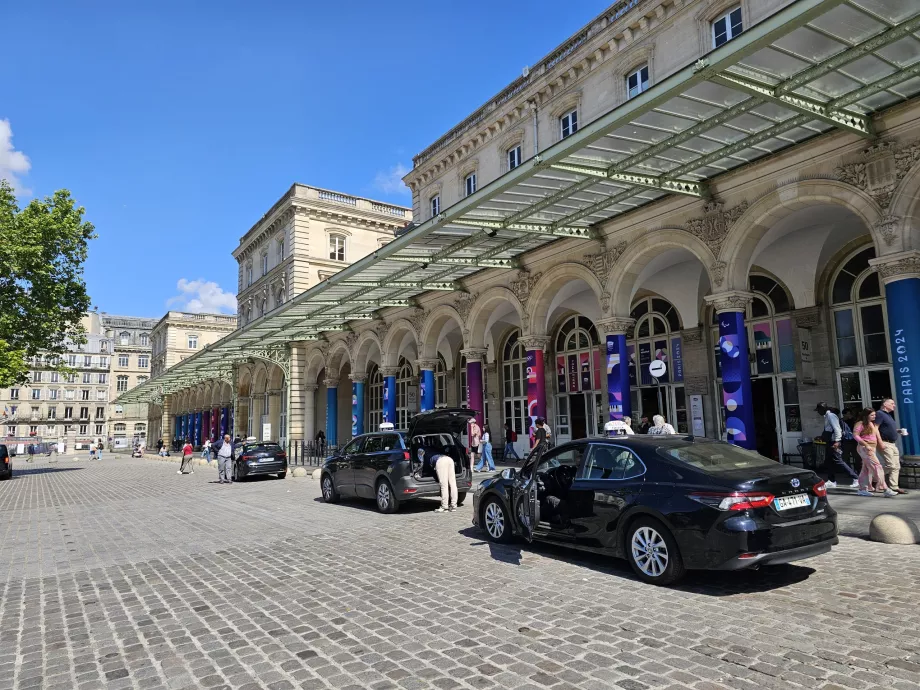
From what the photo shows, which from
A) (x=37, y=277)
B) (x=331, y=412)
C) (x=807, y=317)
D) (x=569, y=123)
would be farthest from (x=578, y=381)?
(x=37, y=277)

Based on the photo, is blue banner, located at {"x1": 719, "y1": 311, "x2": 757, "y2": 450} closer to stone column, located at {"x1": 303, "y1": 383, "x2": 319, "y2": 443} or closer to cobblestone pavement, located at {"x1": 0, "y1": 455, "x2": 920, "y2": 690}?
cobblestone pavement, located at {"x1": 0, "y1": 455, "x2": 920, "y2": 690}

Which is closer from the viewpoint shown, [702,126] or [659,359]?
[702,126]

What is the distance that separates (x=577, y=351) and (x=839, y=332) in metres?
9.63

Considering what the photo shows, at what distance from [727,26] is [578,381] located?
12.9m

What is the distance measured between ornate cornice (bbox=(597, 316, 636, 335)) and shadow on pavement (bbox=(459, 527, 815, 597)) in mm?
10370

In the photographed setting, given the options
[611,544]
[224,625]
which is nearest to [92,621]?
[224,625]

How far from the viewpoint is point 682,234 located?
15641mm

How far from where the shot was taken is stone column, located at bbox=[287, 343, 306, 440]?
125 feet

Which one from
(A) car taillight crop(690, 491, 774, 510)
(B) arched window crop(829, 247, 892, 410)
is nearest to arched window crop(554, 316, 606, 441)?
(B) arched window crop(829, 247, 892, 410)

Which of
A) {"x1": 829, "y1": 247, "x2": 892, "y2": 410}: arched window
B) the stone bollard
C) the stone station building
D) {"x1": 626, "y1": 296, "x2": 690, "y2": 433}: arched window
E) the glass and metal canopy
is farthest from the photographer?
{"x1": 626, "y1": 296, "x2": 690, "y2": 433}: arched window

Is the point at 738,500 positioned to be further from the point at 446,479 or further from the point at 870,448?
the point at 870,448

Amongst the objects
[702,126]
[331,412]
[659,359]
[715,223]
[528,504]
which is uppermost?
[702,126]

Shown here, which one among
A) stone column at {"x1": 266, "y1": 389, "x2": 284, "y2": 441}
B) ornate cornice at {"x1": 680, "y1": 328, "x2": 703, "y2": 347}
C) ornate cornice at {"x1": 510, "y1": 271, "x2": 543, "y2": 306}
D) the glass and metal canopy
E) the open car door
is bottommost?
the open car door

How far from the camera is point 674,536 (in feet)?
19.1
